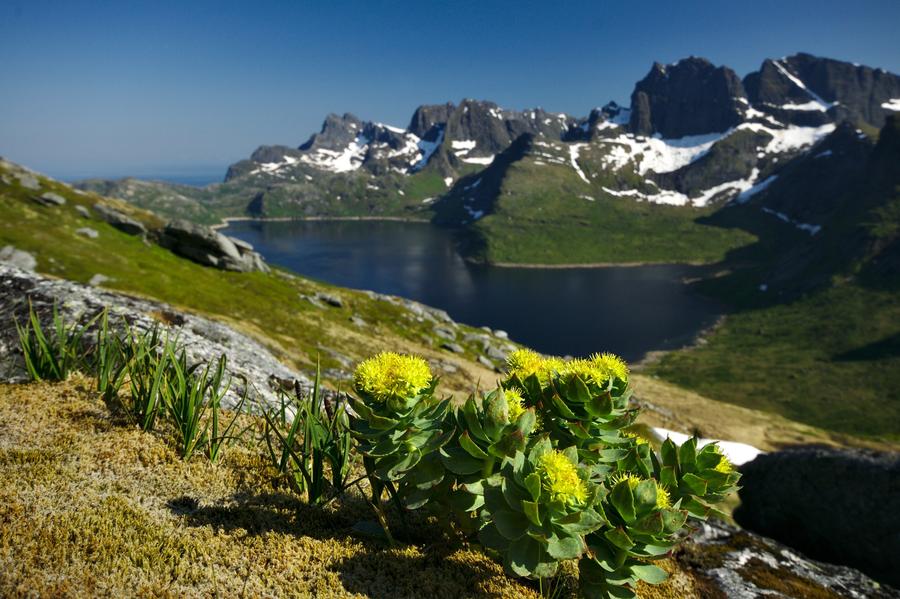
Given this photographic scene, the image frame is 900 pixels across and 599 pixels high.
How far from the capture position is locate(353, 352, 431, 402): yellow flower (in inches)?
191

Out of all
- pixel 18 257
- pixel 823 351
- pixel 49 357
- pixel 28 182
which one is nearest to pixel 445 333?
pixel 18 257

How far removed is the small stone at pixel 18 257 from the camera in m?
45.7

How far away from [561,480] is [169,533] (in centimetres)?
454

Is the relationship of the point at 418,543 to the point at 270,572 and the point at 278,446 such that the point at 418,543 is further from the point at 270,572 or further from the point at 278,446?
the point at 278,446

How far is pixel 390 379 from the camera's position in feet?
16.0

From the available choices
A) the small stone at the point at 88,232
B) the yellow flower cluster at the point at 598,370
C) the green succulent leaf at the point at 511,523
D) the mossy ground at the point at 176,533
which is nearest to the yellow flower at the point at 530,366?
the yellow flower cluster at the point at 598,370

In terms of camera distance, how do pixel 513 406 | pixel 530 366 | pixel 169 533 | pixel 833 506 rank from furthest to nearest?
pixel 833 506 → pixel 530 366 → pixel 169 533 → pixel 513 406

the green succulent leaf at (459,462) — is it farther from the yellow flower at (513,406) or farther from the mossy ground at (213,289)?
the mossy ground at (213,289)

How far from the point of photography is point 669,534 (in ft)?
15.0

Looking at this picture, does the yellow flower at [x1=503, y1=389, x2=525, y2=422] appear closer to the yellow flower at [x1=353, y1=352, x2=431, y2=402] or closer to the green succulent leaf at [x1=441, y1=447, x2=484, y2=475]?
the green succulent leaf at [x1=441, y1=447, x2=484, y2=475]

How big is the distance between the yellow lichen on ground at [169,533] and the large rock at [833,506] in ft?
66.5

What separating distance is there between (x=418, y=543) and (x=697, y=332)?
185 meters

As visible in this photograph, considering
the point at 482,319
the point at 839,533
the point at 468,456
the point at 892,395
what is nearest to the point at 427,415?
the point at 468,456

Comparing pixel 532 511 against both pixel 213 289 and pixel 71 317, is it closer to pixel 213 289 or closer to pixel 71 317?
pixel 71 317
